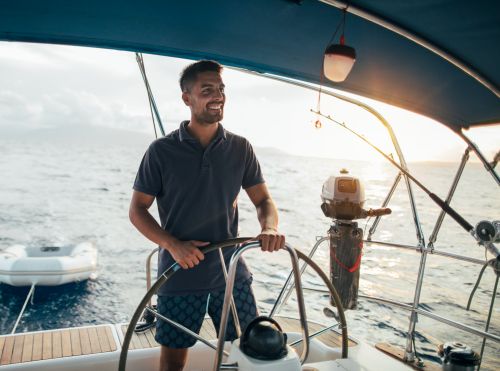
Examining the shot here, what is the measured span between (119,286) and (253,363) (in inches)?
326

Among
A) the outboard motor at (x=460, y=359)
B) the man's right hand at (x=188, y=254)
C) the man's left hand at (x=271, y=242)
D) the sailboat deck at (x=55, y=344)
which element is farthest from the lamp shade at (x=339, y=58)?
the sailboat deck at (x=55, y=344)

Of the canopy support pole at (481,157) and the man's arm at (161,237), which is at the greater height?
the canopy support pole at (481,157)

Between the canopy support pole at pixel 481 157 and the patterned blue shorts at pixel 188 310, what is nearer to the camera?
the patterned blue shorts at pixel 188 310

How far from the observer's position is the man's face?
1725 mm

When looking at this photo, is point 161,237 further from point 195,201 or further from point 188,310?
point 188,310

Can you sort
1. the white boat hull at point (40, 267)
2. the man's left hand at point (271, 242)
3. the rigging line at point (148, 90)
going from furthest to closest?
the white boat hull at point (40, 267)
the rigging line at point (148, 90)
the man's left hand at point (271, 242)

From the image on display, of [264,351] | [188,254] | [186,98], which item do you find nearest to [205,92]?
[186,98]

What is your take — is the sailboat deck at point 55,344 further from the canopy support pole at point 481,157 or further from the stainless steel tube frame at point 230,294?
the canopy support pole at point 481,157

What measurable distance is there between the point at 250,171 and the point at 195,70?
0.50m

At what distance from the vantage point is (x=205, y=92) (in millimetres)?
1723

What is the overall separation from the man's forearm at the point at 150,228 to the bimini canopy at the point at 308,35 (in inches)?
35.1

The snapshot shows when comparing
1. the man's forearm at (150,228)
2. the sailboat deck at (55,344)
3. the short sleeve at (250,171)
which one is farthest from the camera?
the sailboat deck at (55,344)

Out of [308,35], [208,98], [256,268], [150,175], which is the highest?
[308,35]

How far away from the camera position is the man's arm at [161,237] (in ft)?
4.40
